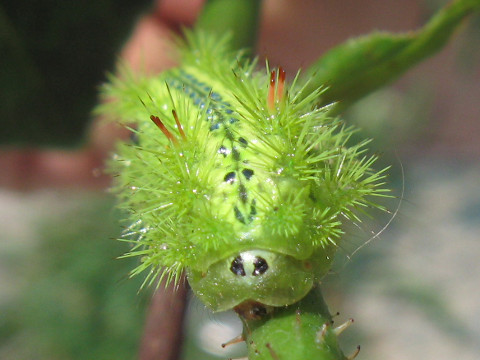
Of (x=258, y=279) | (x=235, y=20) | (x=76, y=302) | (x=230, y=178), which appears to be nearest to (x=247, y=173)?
(x=230, y=178)

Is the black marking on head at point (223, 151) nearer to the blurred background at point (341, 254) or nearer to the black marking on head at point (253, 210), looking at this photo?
the black marking on head at point (253, 210)

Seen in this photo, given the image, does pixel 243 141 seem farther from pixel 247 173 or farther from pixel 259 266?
pixel 259 266

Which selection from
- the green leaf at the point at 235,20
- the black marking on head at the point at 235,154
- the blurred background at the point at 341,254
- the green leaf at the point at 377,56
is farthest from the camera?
the blurred background at the point at 341,254

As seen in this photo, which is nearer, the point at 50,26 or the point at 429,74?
the point at 50,26

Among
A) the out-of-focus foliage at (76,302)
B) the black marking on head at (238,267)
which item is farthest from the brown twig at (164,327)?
the out-of-focus foliage at (76,302)

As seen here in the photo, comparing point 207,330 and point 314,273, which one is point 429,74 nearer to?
point 207,330

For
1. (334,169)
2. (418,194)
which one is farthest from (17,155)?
(334,169)
